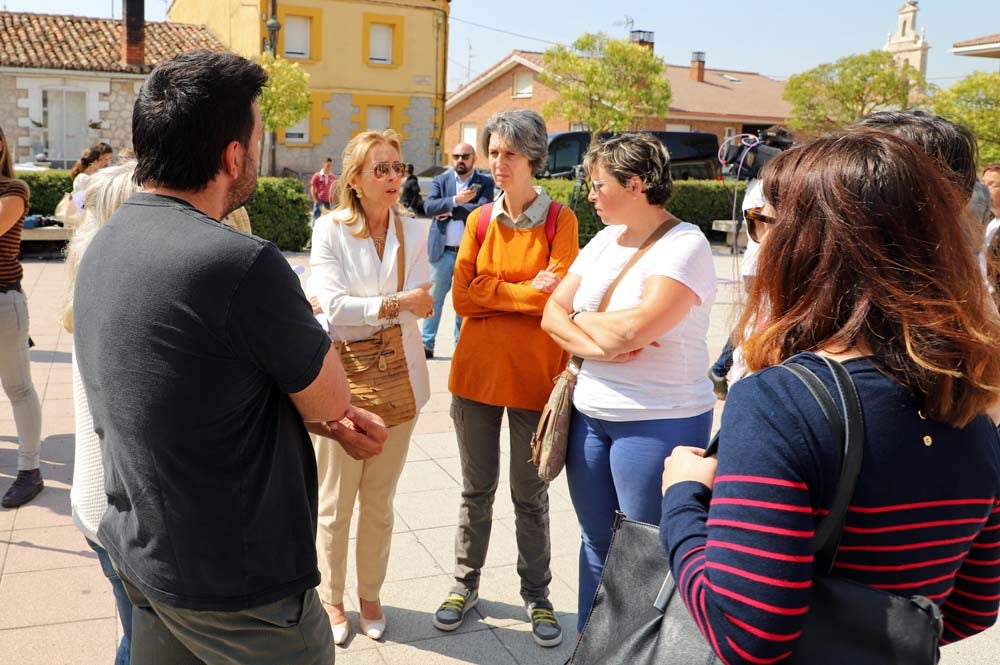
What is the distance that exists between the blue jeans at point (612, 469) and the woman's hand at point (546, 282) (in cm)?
55

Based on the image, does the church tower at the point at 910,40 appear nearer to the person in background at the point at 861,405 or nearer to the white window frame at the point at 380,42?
the white window frame at the point at 380,42

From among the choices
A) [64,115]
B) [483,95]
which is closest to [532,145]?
[64,115]

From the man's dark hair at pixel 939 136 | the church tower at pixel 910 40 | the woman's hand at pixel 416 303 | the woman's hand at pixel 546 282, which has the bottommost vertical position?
the woman's hand at pixel 416 303

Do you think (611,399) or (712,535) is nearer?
(712,535)

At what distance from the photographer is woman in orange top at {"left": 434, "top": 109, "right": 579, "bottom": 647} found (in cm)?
351

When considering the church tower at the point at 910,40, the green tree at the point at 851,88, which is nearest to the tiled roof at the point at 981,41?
the green tree at the point at 851,88

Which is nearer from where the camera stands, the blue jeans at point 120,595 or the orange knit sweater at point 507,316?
the blue jeans at point 120,595

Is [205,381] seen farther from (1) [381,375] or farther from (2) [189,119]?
(1) [381,375]

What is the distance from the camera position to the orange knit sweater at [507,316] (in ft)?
11.5

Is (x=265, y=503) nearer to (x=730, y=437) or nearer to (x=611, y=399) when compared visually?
(x=730, y=437)

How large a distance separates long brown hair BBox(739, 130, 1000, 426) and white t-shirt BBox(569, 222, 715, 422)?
4.60 ft

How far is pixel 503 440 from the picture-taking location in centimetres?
608

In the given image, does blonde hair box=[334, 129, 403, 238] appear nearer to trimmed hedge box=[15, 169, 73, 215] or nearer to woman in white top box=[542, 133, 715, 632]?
woman in white top box=[542, 133, 715, 632]

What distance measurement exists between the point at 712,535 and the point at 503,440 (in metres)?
4.73
